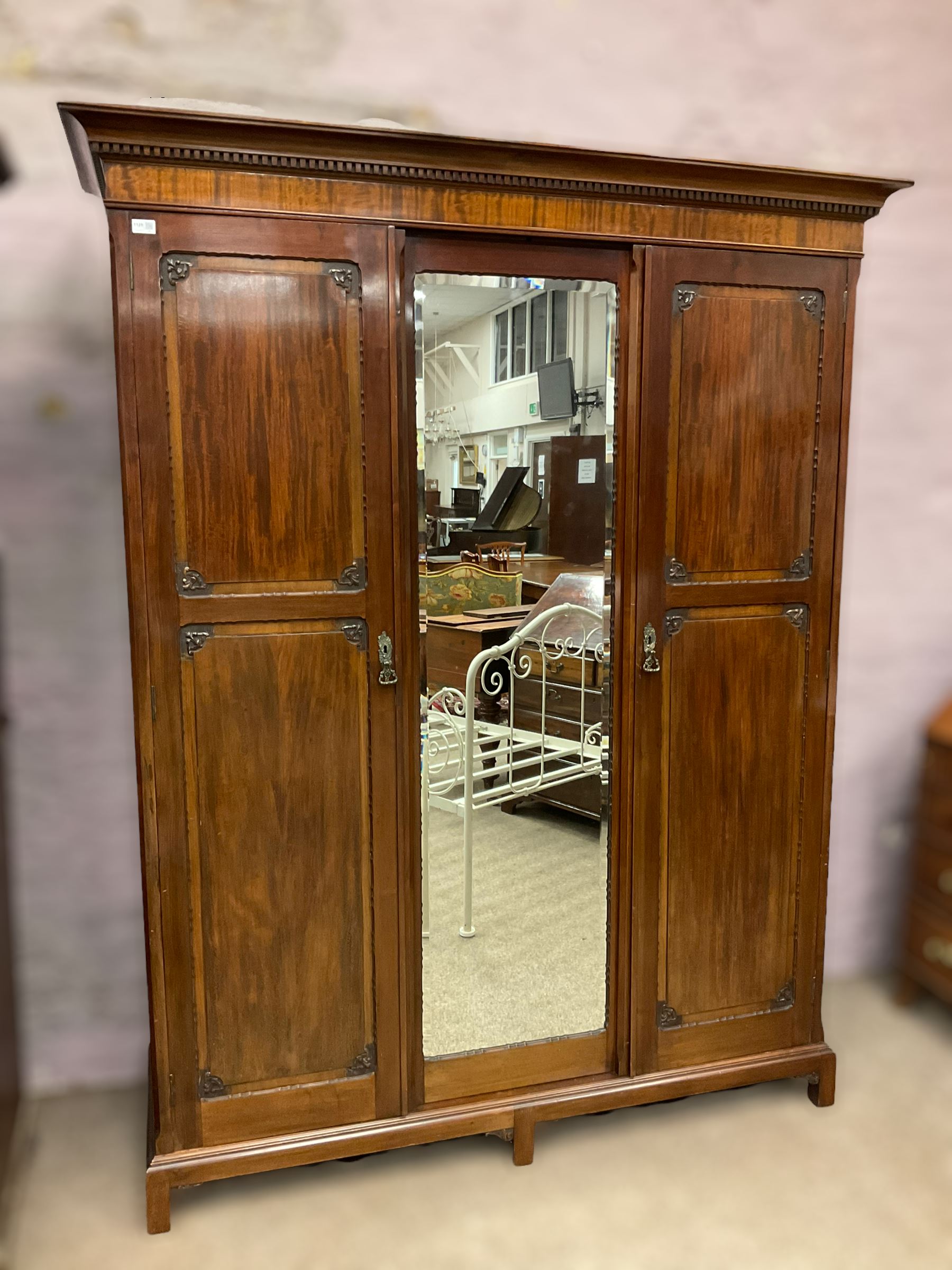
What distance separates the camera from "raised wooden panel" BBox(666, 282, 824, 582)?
2.02 metres

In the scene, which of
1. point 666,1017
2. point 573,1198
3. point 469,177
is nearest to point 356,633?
point 469,177

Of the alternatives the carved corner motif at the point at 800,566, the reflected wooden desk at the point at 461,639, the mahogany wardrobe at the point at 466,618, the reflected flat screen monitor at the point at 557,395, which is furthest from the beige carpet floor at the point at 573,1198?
the reflected flat screen monitor at the point at 557,395

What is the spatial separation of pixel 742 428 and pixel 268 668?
1101 millimetres

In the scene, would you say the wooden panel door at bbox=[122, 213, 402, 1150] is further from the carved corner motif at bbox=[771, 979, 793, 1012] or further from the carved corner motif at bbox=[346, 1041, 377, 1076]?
the carved corner motif at bbox=[771, 979, 793, 1012]

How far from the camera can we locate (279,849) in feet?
6.33

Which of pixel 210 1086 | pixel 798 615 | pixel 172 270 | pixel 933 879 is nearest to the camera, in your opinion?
pixel 172 270

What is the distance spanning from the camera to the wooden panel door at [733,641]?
2.03 m

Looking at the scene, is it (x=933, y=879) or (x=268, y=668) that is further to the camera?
(x=933, y=879)

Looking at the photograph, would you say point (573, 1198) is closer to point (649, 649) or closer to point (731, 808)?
point (731, 808)

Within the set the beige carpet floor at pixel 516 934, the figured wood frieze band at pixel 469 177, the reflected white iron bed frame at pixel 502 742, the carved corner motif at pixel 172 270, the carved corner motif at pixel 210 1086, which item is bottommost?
the carved corner motif at pixel 210 1086

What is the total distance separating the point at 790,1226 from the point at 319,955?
1086mm

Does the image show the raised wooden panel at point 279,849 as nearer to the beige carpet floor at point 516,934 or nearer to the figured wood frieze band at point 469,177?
the beige carpet floor at point 516,934

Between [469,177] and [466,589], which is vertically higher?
[469,177]

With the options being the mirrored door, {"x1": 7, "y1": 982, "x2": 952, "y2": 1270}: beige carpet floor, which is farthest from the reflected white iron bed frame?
{"x1": 7, "y1": 982, "x2": 952, "y2": 1270}: beige carpet floor
